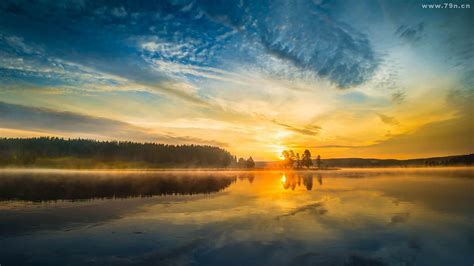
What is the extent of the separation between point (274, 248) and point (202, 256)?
12.2 feet

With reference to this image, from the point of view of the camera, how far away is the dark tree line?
150000 millimetres

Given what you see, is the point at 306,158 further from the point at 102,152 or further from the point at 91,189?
the point at 91,189

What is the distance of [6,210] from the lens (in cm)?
2314

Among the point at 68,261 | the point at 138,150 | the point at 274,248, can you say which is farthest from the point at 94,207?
the point at 138,150

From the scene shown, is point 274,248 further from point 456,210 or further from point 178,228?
point 456,210

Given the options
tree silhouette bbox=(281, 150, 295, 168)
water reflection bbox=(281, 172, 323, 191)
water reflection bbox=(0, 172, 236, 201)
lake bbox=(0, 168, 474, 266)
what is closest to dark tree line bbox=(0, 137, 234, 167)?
tree silhouette bbox=(281, 150, 295, 168)

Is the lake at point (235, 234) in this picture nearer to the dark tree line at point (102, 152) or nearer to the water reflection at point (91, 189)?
the water reflection at point (91, 189)

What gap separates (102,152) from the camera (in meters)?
167

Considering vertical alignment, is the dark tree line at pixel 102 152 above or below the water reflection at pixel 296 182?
above

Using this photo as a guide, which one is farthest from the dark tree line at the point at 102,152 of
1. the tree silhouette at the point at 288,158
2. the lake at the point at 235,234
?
the lake at the point at 235,234

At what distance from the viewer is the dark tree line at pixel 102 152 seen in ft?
492

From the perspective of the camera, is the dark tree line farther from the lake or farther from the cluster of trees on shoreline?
the lake

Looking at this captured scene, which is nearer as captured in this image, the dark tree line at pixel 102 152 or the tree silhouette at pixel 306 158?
the dark tree line at pixel 102 152

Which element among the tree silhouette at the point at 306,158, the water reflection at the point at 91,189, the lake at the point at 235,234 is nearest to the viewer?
the lake at the point at 235,234
